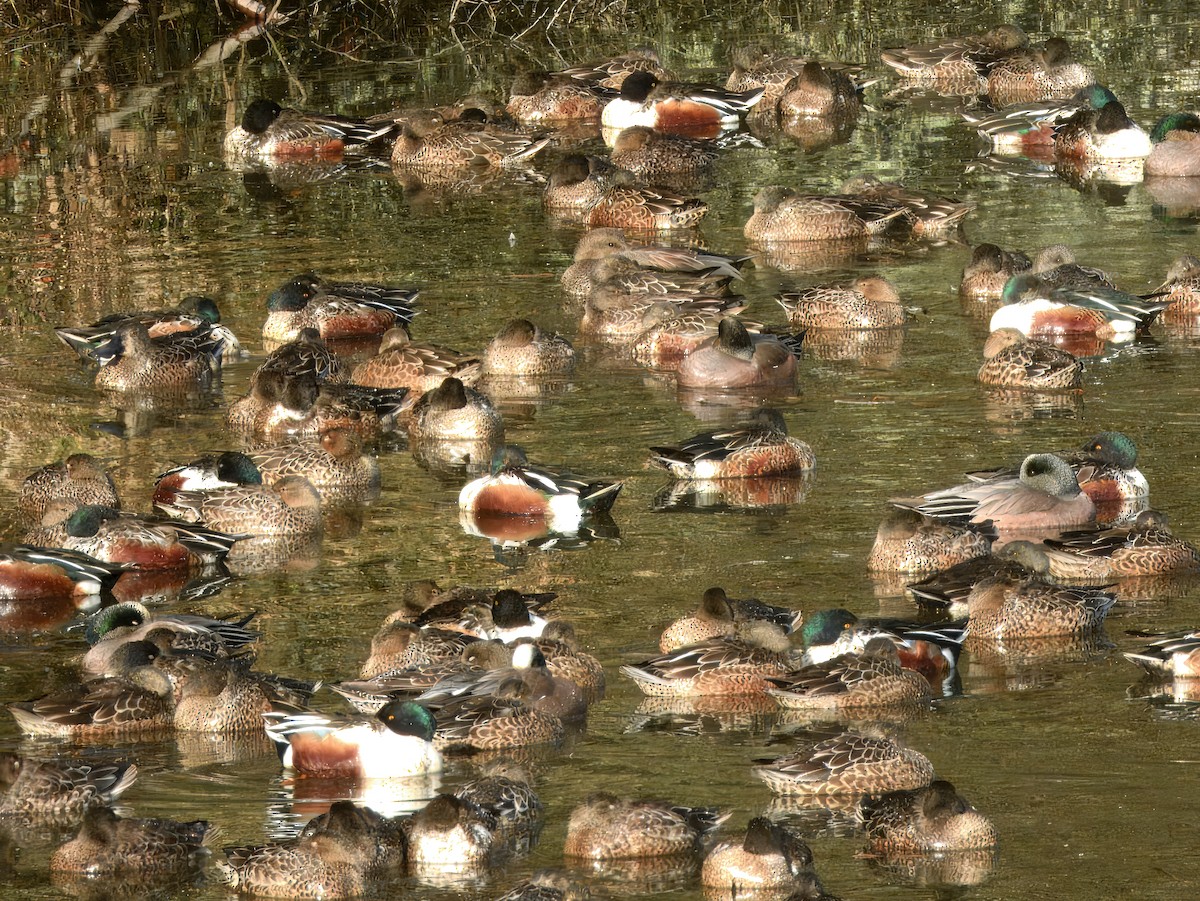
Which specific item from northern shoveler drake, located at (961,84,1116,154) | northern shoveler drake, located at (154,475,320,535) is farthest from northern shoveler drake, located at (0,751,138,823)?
northern shoveler drake, located at (961,84,1116,154)

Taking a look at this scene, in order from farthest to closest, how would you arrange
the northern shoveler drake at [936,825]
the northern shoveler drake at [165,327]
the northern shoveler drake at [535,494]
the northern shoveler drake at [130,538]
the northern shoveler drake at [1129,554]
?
the northern shoveler drake at [165,327], the northern shoveler drake at [535,494], the northern shoveler drake at [130,538], the northern shoveler drake at [1129,554], the northern shoveler drake at [936,825]

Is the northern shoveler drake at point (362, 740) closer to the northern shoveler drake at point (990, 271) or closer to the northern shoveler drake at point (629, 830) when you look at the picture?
the northern shoveler drake at point (629, 830)

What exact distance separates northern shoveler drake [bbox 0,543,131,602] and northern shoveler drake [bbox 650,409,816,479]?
384 centimetres

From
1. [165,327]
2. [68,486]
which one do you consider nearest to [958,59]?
[165,327]

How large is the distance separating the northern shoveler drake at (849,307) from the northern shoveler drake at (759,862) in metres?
9.90

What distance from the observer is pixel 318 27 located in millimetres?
34156

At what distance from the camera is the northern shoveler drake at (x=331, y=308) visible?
1853 cm

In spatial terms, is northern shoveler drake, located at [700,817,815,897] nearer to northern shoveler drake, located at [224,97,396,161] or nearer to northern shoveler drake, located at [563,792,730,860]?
northern shoveler drake, located at [563,792,730,860]

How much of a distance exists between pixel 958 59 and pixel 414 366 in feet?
45.4

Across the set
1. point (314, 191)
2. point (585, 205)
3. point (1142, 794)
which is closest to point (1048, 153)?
point (585, 205)

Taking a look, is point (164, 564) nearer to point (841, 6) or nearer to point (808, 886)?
point (808, 886)

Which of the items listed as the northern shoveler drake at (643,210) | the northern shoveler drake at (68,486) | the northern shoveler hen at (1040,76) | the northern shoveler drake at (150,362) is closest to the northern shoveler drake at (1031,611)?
the northern shoveler drake at (68,486)

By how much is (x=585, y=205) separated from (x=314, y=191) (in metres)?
3.41

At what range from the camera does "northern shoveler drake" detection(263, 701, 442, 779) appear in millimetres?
10086
